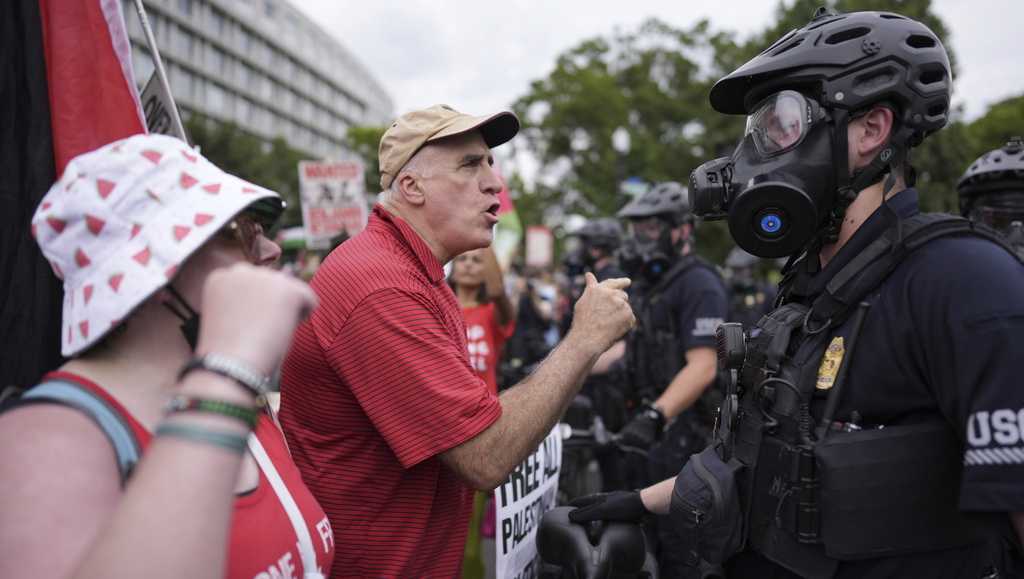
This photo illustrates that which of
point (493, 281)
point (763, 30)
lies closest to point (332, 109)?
point (763, 30)

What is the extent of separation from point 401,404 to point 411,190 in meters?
0.89

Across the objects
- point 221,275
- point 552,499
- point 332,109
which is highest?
point 332,109

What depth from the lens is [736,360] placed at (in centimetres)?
214

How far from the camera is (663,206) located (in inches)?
215

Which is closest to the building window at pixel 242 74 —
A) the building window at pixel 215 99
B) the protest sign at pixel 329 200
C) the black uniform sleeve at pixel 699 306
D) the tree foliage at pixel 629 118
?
the building window at pixel 215 99

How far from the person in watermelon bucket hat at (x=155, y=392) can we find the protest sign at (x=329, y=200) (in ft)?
29.6

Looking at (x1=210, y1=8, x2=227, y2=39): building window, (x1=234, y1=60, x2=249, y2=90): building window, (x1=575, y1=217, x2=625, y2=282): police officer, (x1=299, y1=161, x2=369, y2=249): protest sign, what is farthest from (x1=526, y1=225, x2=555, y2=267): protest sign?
(x1=234, y1=60, x2=249, y2=90): building window

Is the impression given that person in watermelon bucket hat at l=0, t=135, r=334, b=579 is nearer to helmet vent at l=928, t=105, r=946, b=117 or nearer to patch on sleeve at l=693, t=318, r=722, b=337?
helmet vent at l=928, t=105, r=946, b=117

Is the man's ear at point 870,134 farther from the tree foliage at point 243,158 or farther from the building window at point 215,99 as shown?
the building window at point 215,99

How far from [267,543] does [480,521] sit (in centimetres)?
225

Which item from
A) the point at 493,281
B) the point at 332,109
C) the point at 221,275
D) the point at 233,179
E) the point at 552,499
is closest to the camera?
the point at 221,275

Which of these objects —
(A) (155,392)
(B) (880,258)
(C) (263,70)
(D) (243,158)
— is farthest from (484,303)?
(C) (263,70)

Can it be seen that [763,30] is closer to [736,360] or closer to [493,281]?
[493,281]

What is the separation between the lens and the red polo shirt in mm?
2078
